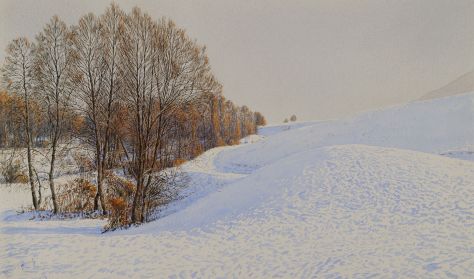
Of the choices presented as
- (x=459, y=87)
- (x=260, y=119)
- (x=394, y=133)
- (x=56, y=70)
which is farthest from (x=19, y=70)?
(x=260, y=119)

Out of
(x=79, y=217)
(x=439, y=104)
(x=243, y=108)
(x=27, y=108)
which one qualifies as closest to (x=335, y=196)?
(x=79, y=217)

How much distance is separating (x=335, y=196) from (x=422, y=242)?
4007 mm

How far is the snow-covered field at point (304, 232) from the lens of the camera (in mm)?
6523

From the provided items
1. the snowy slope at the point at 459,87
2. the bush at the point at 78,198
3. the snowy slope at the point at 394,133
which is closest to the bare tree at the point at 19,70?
the bush at the point at 78,198

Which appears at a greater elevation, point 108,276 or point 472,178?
point 472,178

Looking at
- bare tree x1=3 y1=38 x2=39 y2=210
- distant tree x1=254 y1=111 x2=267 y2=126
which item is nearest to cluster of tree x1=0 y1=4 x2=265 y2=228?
bare tree x1=3 y1=38 x2=39 y2=210

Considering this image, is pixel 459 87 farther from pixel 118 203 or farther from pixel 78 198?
pixel 78 198

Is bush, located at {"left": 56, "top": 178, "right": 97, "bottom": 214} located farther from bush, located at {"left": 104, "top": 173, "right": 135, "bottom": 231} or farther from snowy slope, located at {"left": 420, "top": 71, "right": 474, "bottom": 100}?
snowy slope, located at {"left": 420, "top": 71, "right": 474, "bottom": 100}

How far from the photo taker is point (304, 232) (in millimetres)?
8578

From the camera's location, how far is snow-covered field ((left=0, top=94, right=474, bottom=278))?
257 inches

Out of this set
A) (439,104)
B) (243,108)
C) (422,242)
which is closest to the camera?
(422,242)

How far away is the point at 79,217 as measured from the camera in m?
15.2

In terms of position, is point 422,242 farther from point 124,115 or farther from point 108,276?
point 124,115

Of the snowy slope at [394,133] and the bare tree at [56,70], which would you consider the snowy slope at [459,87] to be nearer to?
the snowy slope at [394,133]
